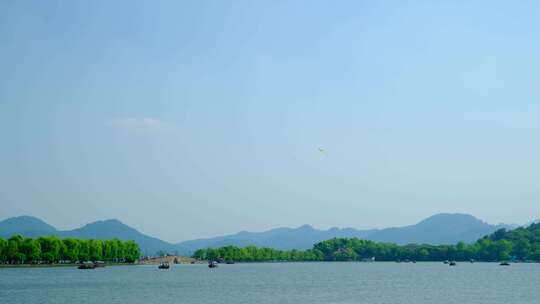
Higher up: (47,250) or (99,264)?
(47,250)

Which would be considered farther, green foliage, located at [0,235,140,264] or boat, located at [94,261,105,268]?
boat, located at [94,261,105,268]

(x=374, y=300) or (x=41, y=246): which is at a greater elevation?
(x=41, y=246)

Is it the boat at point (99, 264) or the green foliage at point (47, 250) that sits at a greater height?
the green foliage at point (47, 250)

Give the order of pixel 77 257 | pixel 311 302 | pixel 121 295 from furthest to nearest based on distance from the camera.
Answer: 1. pixel 77 257
2. pixel 121 295
3. pixel 311 302

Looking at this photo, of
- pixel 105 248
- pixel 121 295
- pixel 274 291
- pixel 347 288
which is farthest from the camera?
pixel 105 248

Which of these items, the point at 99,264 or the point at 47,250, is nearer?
the point at 47,250

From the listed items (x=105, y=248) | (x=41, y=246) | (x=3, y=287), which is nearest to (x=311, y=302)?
(x=3, y=287)

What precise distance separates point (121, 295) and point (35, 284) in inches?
1014

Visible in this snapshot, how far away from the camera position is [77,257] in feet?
582

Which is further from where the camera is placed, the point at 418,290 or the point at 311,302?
the point at 418,290

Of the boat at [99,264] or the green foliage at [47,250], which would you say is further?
the boat at [99,264]

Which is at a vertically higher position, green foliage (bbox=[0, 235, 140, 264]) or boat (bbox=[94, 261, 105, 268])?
green foliage (bbox=[0, 235, 140, 264])

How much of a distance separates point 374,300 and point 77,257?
11466 cm

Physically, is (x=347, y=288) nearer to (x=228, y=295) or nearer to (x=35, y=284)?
(x=228, y=295)
